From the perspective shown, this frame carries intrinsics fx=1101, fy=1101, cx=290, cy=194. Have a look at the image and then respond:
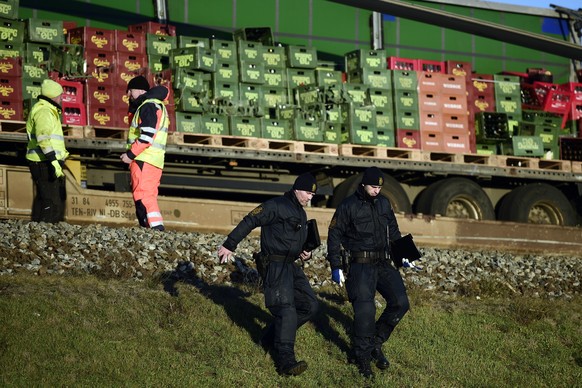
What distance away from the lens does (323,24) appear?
21672mm

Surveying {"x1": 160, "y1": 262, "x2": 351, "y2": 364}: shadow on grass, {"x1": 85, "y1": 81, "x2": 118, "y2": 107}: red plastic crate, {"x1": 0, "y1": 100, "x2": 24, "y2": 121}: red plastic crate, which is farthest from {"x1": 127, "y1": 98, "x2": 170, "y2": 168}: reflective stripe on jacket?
{"x1": 85, "y1": 81, "x2": 118, "y2": 107}: red plastic crate

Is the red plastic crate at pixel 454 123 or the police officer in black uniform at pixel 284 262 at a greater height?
the red plastic crate at pixel 454 123

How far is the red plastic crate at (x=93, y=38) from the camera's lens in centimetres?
1611

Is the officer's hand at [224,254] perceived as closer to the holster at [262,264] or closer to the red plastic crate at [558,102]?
the holster at [262,264]

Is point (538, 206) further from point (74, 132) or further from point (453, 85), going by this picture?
point (74, 132)

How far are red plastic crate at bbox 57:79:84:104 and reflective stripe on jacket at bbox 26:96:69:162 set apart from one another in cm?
262

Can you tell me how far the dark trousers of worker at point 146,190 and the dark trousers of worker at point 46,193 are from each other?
204 centimetres

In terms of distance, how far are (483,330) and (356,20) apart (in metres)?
12.4

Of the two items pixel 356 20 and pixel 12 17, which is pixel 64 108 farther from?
pixel 356 20

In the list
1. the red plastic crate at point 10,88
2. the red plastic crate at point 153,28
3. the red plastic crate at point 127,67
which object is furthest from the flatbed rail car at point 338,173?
the red plastic crate at point 153,28

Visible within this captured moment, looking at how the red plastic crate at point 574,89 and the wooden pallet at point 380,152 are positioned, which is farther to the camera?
the red plastic crate at point 574,89

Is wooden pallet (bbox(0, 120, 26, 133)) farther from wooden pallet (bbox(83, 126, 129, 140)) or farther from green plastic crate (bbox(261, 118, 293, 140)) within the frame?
green plastic crate (bbox(261, 118, 293, 140))

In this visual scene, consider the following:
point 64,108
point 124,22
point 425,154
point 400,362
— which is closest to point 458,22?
point 425,154

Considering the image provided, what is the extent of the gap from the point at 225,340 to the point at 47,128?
455 centimetres
